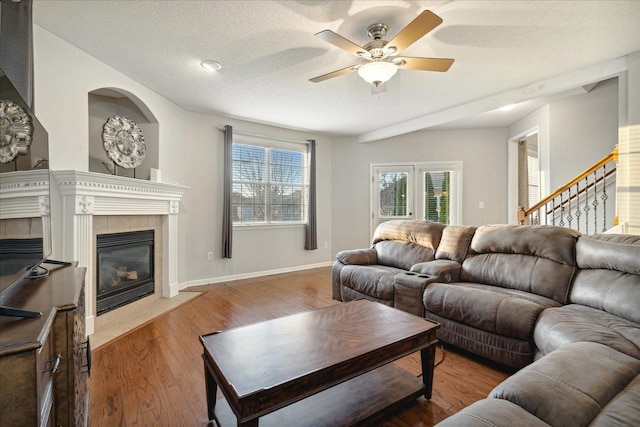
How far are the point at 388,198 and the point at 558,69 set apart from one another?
125 inches

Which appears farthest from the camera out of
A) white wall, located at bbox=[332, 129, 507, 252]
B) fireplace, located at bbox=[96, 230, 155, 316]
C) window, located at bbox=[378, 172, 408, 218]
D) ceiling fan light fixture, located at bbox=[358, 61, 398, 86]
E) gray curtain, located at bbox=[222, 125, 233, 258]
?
window, located at bbox=[378, 172, 408, 218]

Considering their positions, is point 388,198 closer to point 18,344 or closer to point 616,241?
point 616,241

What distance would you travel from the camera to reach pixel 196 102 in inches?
152

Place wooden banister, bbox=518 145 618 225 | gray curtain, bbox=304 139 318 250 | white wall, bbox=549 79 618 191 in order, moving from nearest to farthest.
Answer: wooden banister, bbox=518 145 618 225, white wall, bbox=549 79 618 191, gray curtain, bbox=304 139 318 250

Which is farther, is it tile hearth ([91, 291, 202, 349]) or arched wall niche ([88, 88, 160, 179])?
arched wall niche ([88, 88, 160, 179])

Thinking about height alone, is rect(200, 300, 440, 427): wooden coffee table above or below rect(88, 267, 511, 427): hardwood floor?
above

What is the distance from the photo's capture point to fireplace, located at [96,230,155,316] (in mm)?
2875

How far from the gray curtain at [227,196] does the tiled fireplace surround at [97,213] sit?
2.92 feet

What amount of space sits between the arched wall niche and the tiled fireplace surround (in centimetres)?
37

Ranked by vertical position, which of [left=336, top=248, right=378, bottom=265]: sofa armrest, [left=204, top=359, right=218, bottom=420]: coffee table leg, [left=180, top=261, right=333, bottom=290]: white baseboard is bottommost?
[left=180, top=261, right=333, bottom=290]: white baseboard

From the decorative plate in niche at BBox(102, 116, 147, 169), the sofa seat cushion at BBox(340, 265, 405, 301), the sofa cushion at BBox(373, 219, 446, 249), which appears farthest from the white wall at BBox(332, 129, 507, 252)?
the decorative plate in niche at BBox(102, 116, 147, 169)

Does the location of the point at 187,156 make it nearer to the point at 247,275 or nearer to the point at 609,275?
the point at 247,275

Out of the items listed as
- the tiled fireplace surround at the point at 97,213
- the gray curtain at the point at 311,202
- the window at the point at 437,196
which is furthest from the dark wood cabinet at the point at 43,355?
the window at the point at 437,196

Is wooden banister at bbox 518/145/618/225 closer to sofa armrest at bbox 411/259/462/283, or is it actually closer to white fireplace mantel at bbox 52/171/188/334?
sofa armrest at bbox 411/259/462/283
